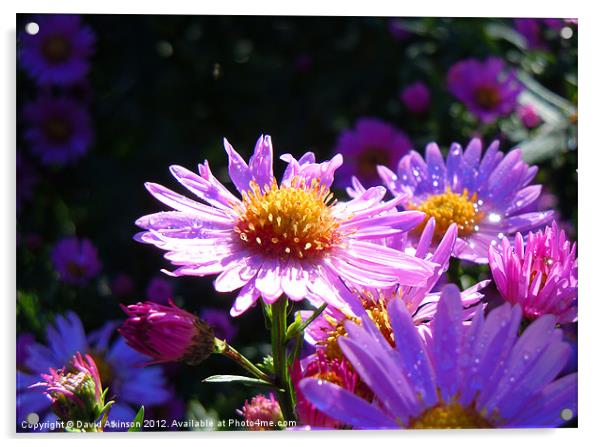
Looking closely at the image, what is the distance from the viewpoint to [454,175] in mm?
807

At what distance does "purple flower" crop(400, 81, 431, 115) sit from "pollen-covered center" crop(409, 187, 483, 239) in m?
0.66

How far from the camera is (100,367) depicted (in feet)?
3.35

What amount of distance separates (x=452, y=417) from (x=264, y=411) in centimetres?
15

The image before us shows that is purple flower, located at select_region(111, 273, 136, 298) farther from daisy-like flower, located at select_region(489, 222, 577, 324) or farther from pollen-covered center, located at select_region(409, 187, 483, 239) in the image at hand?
daisy-like flower, located at select_region(489, 222, 577, 324)

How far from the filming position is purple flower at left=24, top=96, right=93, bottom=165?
4.11 ft

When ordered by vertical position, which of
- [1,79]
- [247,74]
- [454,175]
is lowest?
[454,175]

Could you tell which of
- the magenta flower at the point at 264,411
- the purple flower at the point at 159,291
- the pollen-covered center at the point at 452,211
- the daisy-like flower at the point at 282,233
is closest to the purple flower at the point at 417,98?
the purple flower at the point at 159,291

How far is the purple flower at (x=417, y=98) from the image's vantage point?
4.64ft

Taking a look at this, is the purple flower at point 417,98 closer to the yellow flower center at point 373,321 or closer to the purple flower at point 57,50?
the purple flower at point 57,50
